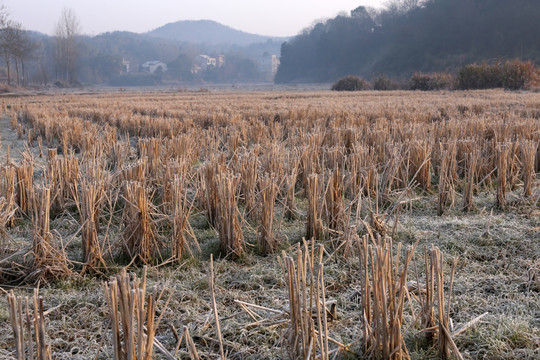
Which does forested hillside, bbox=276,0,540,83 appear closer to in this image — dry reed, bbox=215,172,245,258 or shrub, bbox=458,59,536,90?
shrub, bbox=458,59,536,90

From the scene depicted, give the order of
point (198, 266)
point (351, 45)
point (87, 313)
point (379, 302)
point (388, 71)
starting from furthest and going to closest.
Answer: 1. point (351, 45)
2. point (388, 71)
3. point (198, 266)
4. point (87, 313)
5. point (379, 302)

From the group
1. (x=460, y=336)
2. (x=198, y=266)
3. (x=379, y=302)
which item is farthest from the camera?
(x=198, y=266)

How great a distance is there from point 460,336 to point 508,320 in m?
0.28

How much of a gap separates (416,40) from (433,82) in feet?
109

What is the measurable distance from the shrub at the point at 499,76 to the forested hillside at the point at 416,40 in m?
15.7

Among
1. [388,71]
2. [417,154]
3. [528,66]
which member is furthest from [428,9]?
[417,154]

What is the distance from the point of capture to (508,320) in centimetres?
221

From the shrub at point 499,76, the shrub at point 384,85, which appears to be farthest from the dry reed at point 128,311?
the shrub at point 384,85

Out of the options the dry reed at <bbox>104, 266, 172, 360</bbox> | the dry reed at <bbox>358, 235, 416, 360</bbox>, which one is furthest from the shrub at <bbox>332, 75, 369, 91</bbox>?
the dry reed at <bbox>104, 266, 172, 360</bbox>

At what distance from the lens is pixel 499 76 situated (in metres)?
26.1

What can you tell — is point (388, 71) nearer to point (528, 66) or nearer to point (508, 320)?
point (528, 66)

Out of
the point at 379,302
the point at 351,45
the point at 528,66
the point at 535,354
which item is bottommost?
the point at 535,354

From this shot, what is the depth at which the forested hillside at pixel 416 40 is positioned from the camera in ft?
168

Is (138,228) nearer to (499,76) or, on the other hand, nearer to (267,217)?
(267,217)
